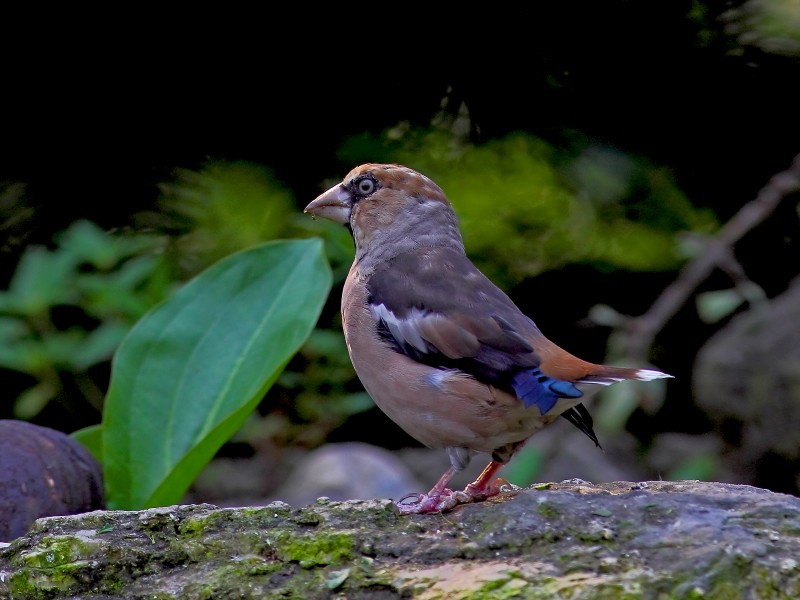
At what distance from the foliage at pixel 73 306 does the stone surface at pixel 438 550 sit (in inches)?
81.0

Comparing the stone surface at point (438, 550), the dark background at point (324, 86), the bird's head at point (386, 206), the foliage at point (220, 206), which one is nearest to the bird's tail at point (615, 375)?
the stone surface at point (438, 550)

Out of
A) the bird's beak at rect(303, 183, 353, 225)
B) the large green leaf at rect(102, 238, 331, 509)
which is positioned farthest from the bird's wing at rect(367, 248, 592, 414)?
the large green leaf at rect(102, 238, 331, 509)

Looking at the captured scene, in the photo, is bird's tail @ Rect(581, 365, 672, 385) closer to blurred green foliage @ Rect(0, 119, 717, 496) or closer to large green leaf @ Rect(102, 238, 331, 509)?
large green leaf @ Rect(102, 238, 331, 509)

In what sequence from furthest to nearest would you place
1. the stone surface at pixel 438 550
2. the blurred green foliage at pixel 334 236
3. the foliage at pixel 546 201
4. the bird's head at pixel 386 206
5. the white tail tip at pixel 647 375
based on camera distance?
the foliage at pixel 546 201 → the blurred green foliage at pixel 334 236 → the bird's head at pixel 386 206 → the white tail tip at pixel 647 375 → the stone surface at pixel 438 550

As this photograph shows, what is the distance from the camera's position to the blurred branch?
533 cm

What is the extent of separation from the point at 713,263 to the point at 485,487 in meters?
2.78

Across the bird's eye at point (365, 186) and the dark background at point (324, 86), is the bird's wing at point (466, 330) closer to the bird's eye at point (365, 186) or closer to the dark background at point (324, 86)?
the bird's eye at point (365, 186)

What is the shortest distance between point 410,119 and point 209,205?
89cm

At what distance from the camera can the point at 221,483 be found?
6.41 m

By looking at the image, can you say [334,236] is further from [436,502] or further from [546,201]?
[436,502]

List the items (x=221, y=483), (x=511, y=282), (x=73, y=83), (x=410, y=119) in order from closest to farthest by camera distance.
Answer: (x=73, y=83) → (x=410, y=119) → (x=511, y=282) → (x=221, y=483)

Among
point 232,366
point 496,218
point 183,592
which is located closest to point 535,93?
point 496,218

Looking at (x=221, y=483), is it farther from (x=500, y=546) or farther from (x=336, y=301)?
(x=500, y=546)

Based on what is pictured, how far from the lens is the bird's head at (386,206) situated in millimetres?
3893
